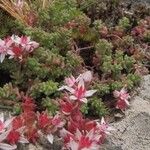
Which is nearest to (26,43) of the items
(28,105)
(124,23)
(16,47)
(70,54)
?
(16,47)

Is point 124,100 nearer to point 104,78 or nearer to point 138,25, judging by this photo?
point 104,78

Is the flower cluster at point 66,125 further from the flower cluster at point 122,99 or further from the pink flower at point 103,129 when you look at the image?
the flower cluster at point 122,99

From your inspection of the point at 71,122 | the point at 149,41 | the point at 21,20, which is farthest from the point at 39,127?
the point at 149,41

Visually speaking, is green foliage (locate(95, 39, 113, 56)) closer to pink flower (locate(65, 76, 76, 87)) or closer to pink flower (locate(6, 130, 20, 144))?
pink flower (locate(65, 76, 76, 87))

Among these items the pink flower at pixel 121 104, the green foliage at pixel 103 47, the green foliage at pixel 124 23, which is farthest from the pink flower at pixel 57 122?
the green foliage at pixel 124 23

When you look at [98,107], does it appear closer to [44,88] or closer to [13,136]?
[44,88]

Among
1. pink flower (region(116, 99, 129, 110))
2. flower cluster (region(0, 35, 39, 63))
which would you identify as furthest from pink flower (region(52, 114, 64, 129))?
flower cluster (region(0, 35, 39, 63))
